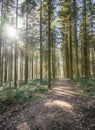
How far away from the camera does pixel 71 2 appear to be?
23.0 metres

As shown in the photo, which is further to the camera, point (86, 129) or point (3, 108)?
point (3, 108)

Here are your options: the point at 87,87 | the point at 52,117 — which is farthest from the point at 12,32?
the point at 52,117

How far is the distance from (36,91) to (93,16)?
15.8m

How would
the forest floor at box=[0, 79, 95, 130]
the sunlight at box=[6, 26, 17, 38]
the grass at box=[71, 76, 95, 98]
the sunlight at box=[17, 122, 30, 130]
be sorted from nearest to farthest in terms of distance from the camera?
the forest floor at box=[0, 79, 95, 130], the sunlight at box=[17, 122, 30, 130], the grass at box=[71, 76, 95, 98], the sunlight at box=[6, 26, 17, 38]

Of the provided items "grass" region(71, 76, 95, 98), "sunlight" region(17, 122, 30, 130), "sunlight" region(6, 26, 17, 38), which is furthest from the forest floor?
"sunlight" region(6, 26, 17, 38)

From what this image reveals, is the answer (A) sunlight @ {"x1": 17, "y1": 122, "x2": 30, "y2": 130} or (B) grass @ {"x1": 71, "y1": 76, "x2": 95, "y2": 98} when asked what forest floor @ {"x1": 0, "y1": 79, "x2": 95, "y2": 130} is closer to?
(A) sunlight @ {"x1": 17, "y1": 122, "x2": 30, "y2": 130}

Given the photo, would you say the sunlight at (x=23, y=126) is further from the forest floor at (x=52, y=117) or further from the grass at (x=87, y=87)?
the grass at (x=87, y=87)

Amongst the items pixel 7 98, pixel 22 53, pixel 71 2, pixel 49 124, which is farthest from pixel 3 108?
pixel 22 53

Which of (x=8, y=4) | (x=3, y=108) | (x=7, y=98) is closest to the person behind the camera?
(x=3, y=108)

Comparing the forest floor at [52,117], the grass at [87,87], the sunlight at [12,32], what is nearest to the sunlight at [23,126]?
the forest floor at [52,117]

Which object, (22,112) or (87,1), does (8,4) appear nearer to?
(87,1)

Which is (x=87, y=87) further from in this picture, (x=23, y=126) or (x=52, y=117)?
(x=23, y=126)

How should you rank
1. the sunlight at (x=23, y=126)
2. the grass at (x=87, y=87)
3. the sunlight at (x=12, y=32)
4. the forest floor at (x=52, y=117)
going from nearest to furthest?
the forest floor at (x=52, y=117)
the sunlight at (x=23, y=126)
the grass at (x=87, y=87)
the sunlight at (x=12, y=32)

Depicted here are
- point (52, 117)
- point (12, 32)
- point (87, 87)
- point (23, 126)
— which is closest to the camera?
point (23, 126)
